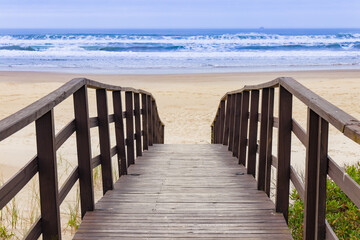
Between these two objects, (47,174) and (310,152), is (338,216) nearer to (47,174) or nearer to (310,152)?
(310,152)

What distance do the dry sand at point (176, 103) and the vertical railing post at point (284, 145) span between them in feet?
7.20

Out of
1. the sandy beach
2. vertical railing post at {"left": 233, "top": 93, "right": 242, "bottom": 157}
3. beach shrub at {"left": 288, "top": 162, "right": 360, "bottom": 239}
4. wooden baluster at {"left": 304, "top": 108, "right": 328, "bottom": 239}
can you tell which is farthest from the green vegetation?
the sandy beach

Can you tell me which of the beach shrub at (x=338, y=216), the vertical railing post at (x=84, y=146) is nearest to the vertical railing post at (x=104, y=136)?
the vertical railing post at (x=84, y=146)

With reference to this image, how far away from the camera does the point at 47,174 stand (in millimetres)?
2494

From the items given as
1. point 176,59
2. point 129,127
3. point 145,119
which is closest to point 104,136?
point 129,127

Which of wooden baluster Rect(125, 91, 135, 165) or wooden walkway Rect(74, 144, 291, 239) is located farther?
wooden baluster Rect(125, 91, 135, 165)

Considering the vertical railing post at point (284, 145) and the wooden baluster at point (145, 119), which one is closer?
the vertical railing post at point (284, 145)

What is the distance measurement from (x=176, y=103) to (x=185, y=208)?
43.0ft

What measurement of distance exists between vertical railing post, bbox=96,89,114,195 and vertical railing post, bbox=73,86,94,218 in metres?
0.66

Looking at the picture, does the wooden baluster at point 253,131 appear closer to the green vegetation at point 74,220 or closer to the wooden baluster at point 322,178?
the green vegetation at point 74,220

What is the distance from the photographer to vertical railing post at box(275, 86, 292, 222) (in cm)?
336

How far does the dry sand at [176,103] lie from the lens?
8492 millimetres

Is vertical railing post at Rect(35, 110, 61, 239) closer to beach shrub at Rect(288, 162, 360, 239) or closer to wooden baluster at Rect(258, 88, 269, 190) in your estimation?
beach shrub at Rect(288, 162, 360, 239)

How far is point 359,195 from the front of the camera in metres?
1.82
